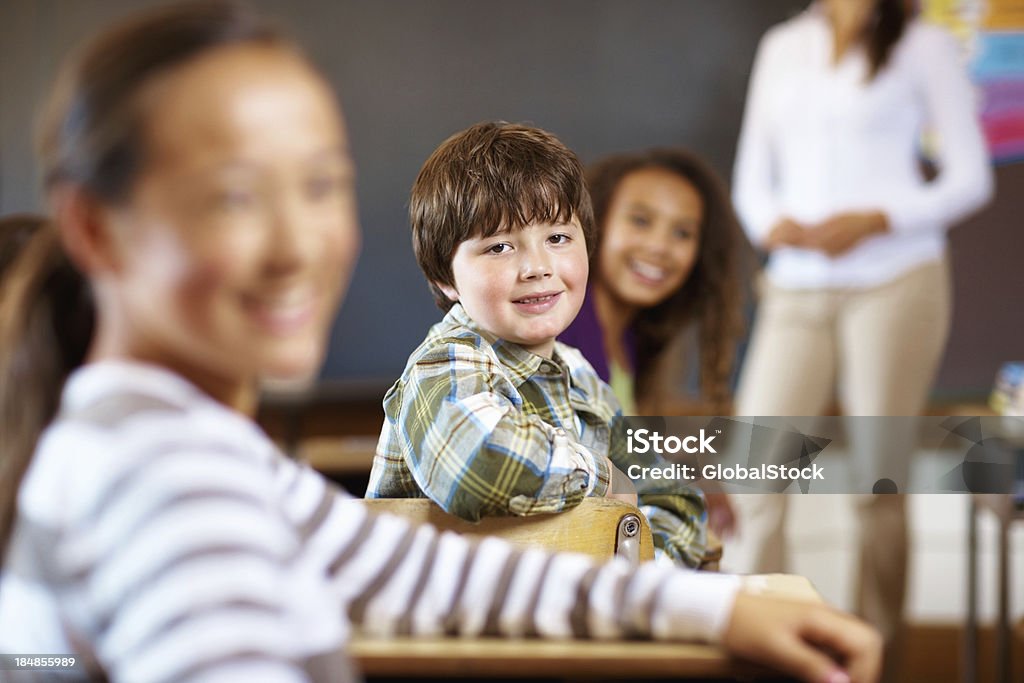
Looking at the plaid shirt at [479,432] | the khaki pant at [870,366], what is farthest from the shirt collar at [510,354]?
the khaki pant at [870,366]

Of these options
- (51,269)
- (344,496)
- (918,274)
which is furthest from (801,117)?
(51,269)

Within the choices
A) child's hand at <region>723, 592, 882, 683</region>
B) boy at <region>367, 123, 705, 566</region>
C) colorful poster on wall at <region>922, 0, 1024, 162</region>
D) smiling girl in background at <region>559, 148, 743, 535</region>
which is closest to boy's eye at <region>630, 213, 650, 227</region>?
smiling girl in background at <region>559, 148, 743, 535</region>

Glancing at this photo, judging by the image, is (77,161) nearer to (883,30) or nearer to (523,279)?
(523,279)

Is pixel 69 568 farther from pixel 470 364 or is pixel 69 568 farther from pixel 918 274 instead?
pixel 918 274

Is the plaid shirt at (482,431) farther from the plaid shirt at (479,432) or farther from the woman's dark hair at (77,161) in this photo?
the woman's dark hair at (77,161)

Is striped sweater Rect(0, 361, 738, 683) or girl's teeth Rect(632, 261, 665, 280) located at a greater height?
girl's teeth Rect(632, 261, 665, 280)

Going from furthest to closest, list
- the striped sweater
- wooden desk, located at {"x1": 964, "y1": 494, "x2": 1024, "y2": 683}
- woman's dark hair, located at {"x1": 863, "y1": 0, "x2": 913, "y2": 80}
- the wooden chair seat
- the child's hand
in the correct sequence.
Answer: woman's dark hair, located at {"x1": 863, "y1": 0, "x2": 913, "y2": 80} → wooden desk, located at {"x1": 964, "y1": 494, "x2": 1024, "y2": 683} → the wooden chair seat → the child's hand → the striped sweater

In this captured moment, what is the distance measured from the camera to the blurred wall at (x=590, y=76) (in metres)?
2.01

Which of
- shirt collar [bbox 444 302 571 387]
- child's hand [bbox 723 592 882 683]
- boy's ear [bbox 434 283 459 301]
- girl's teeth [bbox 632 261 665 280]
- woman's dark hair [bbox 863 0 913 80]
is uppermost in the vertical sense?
woman's dark hair [bbox 863 0 913 80]

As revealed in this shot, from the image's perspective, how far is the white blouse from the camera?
179 cm

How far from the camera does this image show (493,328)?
723mm

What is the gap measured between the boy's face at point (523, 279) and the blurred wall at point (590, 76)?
1.17 metres

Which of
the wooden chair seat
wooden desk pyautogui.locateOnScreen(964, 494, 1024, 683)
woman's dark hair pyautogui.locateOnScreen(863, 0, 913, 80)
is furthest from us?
woman's dark hair pyautogui.locateOnScreen(863, 0, 913, 80)

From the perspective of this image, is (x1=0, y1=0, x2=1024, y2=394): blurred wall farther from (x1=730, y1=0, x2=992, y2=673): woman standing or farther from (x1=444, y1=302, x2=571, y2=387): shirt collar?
(x1=444, y1=302, x2=571, y2=387): shirt collar
